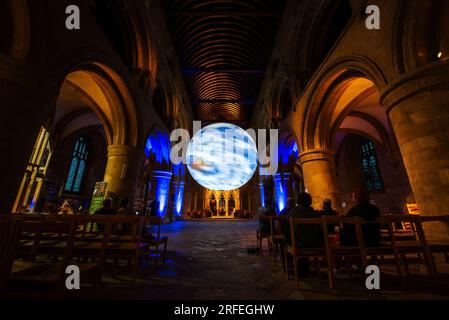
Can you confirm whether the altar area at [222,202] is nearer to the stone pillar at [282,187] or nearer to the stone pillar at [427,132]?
the stone pillar at [282,187]

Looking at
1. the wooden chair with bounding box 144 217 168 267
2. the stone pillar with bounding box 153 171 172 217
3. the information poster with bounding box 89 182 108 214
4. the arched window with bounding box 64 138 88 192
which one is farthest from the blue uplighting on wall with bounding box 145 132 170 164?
the wooden chair with bounding box 144 217 168 267

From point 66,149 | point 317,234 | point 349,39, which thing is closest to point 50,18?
point 317,234

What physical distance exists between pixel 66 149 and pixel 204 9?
37.5ft

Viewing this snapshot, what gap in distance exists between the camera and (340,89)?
600 cm

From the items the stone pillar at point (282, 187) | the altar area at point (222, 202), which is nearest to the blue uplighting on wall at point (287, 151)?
the stone pillar at point (282, 187)

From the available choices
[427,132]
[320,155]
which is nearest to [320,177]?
[320,155]

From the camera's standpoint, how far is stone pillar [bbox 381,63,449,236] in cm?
291

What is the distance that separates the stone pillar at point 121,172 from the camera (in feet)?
19.5

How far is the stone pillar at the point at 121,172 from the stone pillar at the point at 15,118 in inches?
120

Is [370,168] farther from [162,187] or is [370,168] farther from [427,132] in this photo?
[162,187]

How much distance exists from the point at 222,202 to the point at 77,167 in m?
13.2
